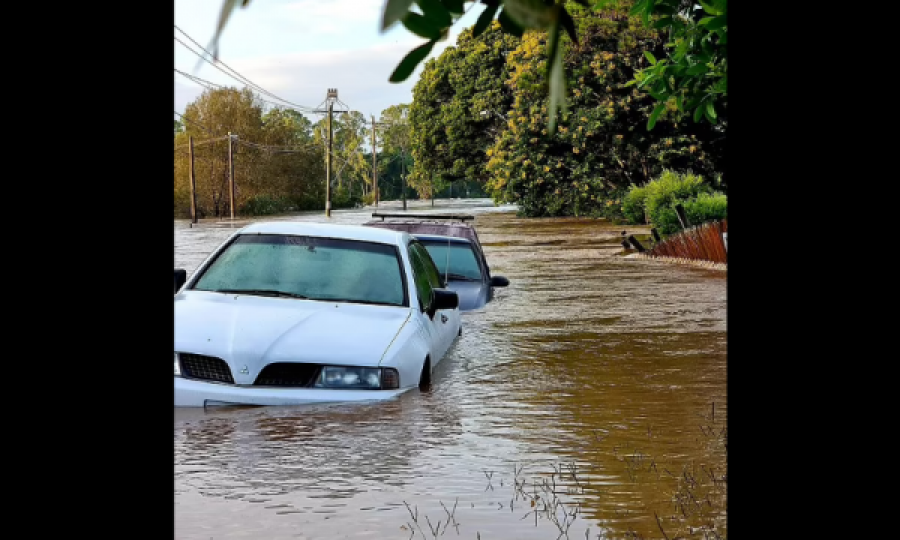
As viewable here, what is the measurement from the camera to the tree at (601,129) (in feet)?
145

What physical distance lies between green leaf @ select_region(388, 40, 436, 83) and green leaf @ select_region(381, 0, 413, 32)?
279 millimetres

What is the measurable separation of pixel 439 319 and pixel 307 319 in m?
1.76

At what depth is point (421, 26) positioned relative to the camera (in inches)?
63.6

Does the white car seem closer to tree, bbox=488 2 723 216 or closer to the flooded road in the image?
the flooded road

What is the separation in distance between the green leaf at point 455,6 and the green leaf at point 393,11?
0.30 meters

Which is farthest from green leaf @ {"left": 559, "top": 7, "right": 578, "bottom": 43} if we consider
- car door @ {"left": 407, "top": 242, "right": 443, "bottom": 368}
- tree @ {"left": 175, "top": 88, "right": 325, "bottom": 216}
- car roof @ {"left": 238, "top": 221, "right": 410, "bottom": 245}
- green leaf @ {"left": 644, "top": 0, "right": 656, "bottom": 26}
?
tree @ {"left": 175, "top": 88, "right": 325, "bottom": 216}

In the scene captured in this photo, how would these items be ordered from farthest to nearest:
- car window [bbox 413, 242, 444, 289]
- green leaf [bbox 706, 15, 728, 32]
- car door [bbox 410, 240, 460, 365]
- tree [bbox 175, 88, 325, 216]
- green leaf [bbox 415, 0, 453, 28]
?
tree [bbox 175, 88, 325, 216] < car window [bbox 413, 242, 444, 289] < car door [bbox 410, 240, 460, 365] < green leaf [bbox 706, 15, 728, 32] < green leaf [bbox 415, 0, 453, 28]

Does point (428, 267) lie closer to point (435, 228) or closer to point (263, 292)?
point (263, 292)

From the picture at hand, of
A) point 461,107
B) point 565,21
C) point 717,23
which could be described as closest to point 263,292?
point 717,23

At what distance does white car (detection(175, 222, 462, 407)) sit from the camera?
7848 millimetres

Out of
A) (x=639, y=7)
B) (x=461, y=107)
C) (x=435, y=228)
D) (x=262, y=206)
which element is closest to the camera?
(x=639, y=7)
